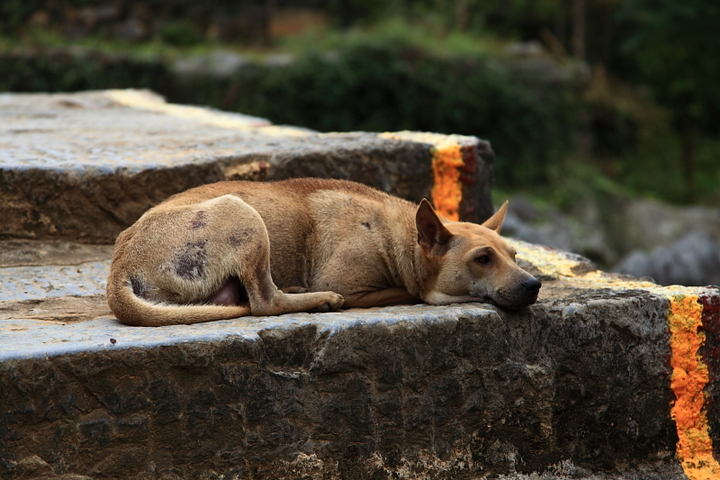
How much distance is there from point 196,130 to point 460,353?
4.50 meters

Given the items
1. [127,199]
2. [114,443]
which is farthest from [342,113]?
[114,443]

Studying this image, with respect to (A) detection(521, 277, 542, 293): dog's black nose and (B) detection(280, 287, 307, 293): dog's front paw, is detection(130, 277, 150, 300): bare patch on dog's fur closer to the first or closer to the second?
(B) detection(280, 287, 307, 293): dog's front paw

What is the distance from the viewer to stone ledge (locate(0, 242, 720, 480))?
3.66 m

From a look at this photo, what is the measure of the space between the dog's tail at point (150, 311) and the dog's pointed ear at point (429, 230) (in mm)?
1188

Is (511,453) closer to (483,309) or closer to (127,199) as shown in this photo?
(483,309)

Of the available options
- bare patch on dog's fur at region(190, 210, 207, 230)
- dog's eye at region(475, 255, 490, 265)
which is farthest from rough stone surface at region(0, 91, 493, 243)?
dog's eye at region(475, 255, 490, 265)

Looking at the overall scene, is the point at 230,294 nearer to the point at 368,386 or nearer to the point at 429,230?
the point at 368,386

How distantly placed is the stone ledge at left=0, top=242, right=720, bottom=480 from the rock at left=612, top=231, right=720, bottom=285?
1015 centimetres

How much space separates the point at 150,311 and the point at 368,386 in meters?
1.18

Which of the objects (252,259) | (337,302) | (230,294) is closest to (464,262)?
(337,302)

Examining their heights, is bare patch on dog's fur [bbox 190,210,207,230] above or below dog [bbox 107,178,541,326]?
above

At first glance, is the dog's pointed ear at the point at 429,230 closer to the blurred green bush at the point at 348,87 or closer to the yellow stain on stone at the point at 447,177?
the yellow stain on stone at the point at 447,177

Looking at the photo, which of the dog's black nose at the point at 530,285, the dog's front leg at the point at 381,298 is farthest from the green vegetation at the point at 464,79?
the dog's black nose at the point at 530,285

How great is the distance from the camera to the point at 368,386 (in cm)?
414
